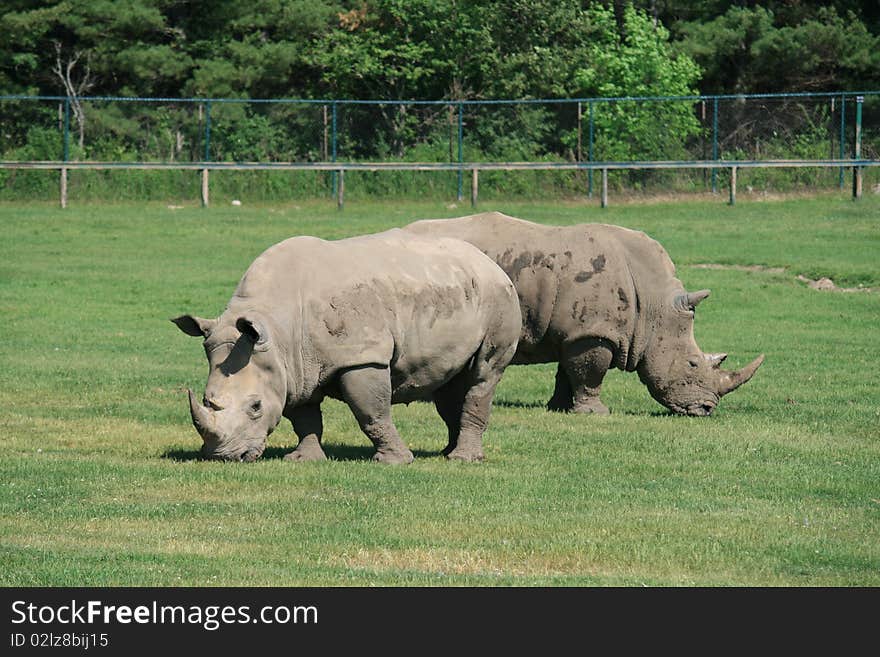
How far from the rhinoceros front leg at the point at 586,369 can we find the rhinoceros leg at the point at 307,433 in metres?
4.24

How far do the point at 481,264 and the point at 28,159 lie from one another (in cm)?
2907

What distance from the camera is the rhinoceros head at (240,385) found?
1269 centimetres

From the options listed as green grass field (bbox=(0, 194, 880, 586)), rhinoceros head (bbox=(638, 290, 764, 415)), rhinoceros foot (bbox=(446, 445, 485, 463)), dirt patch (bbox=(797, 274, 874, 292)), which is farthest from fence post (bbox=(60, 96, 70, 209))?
rhinoceros foot (bbox=(446, 445, 485, 463))

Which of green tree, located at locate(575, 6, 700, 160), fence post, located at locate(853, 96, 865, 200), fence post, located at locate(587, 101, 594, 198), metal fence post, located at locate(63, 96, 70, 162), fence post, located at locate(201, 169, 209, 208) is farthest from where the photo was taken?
green tree, located at locate(575, 6, 700, 160)

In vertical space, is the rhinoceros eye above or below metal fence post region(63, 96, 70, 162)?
below

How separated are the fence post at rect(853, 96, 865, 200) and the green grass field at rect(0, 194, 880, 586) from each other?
14416mm

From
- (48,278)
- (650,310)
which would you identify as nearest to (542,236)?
(650,310)

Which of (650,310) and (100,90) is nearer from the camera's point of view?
(650,310)

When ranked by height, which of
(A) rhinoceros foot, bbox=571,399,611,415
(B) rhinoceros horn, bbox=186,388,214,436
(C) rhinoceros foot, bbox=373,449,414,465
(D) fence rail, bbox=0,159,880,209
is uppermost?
(D) fence rail, bbox=0,159,880,209

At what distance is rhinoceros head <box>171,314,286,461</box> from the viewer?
12.7 metres

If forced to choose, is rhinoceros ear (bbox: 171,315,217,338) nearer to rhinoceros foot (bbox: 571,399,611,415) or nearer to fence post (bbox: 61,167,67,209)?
rhinoceros foot (bbox: 571,399,611,415)

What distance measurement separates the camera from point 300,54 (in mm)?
47344

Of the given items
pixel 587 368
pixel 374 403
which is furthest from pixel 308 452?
pixel 587 368
